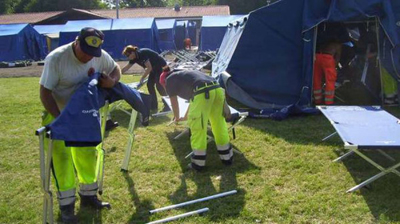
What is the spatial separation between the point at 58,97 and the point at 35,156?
2466mm

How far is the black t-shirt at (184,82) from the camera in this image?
4508 millimetres

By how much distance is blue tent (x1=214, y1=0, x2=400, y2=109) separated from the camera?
681 cm

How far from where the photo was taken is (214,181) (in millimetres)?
4250

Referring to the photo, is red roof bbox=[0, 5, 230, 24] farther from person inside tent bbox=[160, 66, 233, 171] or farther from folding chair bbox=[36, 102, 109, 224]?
folding chair bbox=[36, 102, 109, 224]

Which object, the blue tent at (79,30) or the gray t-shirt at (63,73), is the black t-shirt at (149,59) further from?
the blue tent at (79,30)

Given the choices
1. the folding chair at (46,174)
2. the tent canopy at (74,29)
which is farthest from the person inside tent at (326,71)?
the tent canopy at (74,29)

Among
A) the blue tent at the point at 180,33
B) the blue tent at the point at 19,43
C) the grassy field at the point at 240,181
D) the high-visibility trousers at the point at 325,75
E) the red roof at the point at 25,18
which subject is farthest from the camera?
the red roof at the point at 25,18

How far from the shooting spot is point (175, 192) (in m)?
4.03

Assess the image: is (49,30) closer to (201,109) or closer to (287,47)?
(287,47)

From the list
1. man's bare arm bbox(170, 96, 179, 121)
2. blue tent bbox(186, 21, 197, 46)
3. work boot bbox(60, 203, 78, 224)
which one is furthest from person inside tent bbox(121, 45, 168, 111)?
blue tent bbox(186, 21, 197, 46)

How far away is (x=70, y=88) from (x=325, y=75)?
18.1 ft

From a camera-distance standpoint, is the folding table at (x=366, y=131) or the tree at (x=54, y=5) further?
the tree at (x=54, y=5)

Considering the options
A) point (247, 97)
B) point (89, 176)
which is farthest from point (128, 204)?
point (247, 97)

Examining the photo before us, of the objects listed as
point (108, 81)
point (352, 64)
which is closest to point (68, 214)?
point (108, 81)
